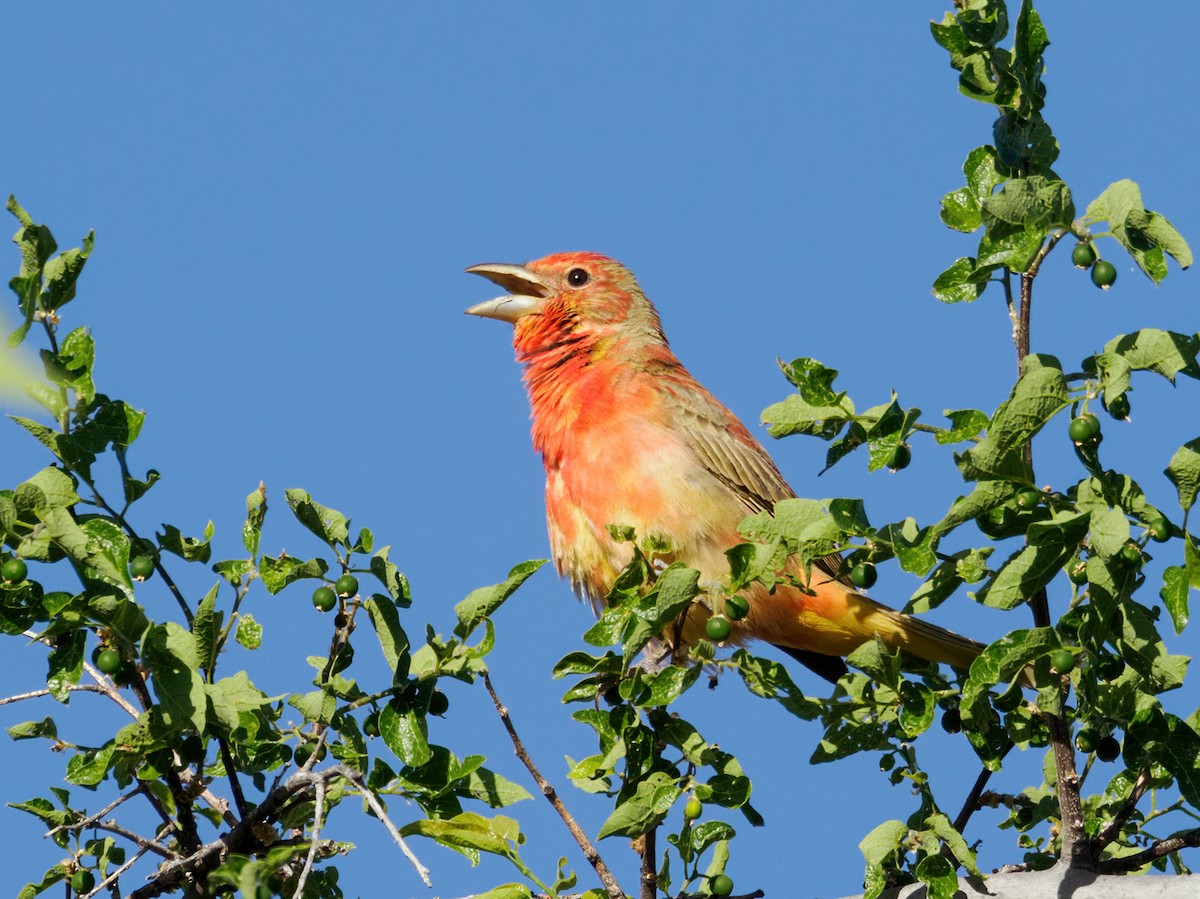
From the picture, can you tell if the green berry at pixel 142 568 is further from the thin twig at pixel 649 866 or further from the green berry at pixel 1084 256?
the green berry at pixel 1084 256

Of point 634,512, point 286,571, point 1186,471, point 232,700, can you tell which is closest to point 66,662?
point 232,700

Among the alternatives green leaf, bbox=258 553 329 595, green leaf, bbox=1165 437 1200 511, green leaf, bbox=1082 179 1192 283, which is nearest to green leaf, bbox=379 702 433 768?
green leaf, bbox=258 553 329 595

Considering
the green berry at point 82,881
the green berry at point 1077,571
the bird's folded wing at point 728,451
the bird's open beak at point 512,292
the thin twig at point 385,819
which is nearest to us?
the thin twig at point 385,819

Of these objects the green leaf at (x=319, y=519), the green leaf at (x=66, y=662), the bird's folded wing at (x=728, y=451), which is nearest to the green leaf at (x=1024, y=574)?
the green leaf at (x=319, y=519)

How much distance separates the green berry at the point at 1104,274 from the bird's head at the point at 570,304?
13.2ft

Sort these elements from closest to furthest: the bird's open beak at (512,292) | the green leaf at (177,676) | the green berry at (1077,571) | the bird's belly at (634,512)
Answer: the green leaf at (177,676), the green berry at (1077,571), the bird's belly at (634,512), the bird's open beak at (512,292)

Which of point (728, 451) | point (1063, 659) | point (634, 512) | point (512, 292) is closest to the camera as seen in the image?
point (1063, 659)

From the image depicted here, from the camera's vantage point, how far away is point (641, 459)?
6.05 meters

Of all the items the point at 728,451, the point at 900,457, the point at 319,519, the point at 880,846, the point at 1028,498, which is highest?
the point at 728,451

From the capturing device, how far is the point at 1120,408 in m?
2.99

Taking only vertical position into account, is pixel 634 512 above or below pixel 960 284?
above

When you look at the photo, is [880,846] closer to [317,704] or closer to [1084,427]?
[1084,427]

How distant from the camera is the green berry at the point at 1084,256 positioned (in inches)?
124

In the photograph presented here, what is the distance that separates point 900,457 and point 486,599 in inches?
40.8
